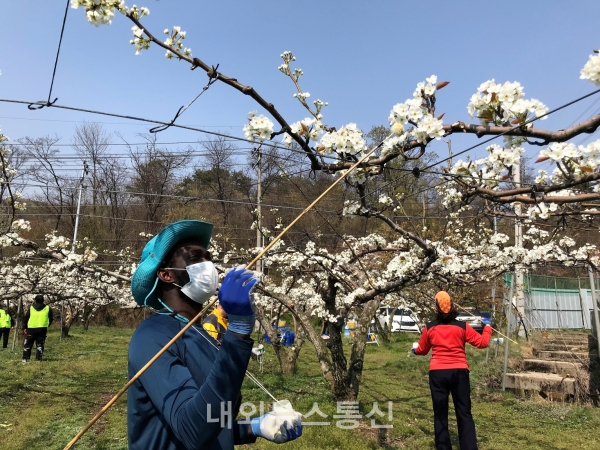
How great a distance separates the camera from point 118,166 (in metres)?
24.4

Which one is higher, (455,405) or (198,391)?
(198,391)

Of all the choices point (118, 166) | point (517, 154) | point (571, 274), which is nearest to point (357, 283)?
point (517, 154)

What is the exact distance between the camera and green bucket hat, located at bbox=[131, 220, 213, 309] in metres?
1.72

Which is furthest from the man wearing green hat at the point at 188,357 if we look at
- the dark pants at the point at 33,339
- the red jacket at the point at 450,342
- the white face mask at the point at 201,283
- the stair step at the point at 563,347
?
the dark pants at the point at 33,339

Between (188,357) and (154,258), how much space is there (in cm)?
42

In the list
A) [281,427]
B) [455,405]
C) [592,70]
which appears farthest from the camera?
[455,405]

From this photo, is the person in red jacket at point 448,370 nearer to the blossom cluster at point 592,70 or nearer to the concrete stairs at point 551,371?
the blossom cluster at point 592,70

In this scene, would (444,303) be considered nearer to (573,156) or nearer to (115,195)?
(573,156)

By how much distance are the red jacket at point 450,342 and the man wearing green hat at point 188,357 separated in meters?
2.92

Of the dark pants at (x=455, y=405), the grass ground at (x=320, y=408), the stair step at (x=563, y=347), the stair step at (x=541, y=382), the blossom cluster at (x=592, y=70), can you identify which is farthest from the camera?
the stair step at (x=563, y=347)

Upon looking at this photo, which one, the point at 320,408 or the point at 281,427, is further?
the point at 320,408

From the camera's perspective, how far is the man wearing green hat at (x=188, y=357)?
120 centimetres

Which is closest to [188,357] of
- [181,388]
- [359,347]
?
[181,388]

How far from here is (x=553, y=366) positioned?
28.9 feet
